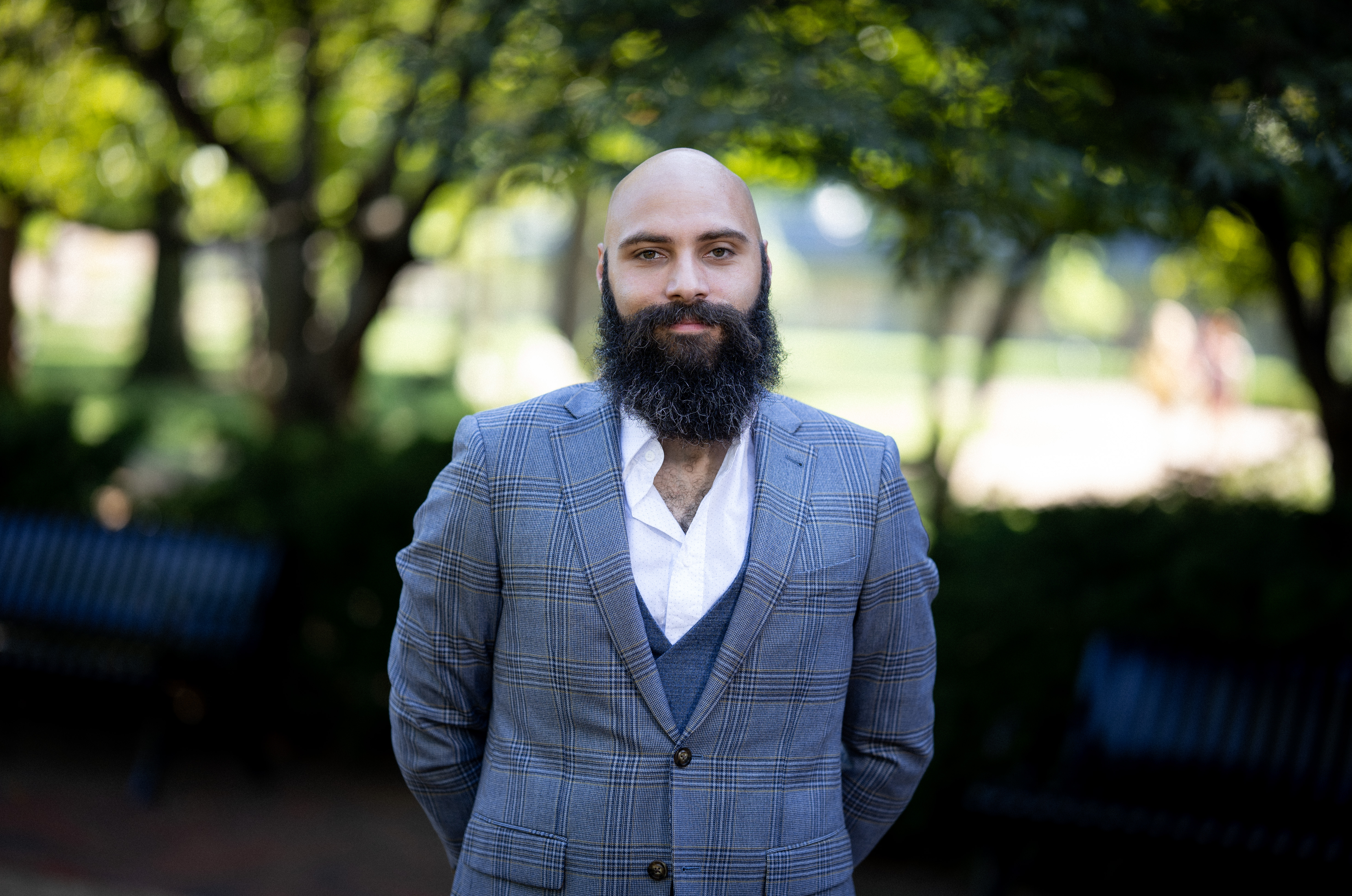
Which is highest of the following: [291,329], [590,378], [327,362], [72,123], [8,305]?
[72,123]

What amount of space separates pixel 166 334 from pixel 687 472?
2319 cm

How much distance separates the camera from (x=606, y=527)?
209 centimetres

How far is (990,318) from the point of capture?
394 inches

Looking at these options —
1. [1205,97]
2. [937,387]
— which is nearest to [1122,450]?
[937,387]

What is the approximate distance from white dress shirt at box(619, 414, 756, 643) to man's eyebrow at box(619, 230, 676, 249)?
1.02ft

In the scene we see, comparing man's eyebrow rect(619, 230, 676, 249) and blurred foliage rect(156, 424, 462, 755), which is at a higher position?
man's eyebrow rect(619, 230, 676, 249)

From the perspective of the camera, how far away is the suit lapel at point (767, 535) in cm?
204

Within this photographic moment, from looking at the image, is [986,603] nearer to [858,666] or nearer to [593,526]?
[858,666]

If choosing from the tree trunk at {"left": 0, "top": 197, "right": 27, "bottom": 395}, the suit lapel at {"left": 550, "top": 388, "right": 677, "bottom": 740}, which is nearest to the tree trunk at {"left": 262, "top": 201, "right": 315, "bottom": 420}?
the tree trunk at {"left": 0, "top": 197, "right": 27, "bottom": 395}

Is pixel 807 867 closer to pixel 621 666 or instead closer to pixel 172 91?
pixel 621 666

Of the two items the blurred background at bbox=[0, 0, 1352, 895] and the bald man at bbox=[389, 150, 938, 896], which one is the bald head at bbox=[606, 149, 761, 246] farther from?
the blurred background at bbox=[0, 0, 1352, 895]

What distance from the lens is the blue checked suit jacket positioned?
6.70 ft

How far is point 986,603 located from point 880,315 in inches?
2421

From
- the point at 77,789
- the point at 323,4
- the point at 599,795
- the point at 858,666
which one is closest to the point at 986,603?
the point at 858,666
